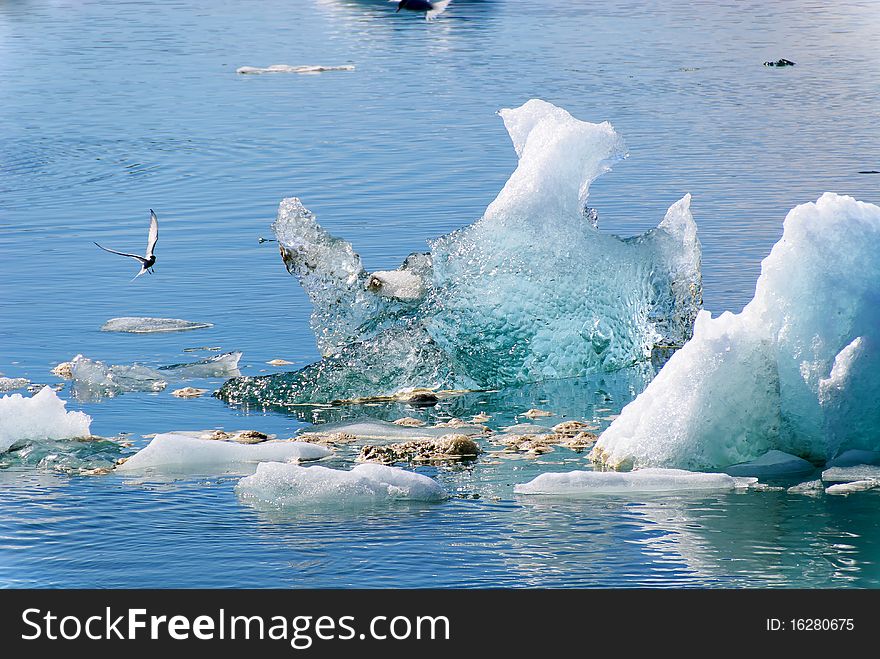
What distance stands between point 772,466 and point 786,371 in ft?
1.87

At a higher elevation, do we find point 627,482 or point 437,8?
point 437,8

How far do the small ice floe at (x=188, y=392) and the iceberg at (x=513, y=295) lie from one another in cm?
18

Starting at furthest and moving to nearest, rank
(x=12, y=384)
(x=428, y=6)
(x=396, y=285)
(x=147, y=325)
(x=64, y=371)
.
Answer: (x=428, y=6), (x=147, y=325), (x=396, y=285), (x=64, y=371), (x=12, y=384)

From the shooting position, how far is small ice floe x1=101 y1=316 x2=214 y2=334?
12.6 metres

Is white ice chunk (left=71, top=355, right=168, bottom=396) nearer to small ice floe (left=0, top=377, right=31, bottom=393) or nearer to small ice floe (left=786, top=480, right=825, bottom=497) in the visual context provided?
small ice floe (left=0, top=377, right=31, bottom=393)

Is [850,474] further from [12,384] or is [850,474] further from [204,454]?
[12,384]

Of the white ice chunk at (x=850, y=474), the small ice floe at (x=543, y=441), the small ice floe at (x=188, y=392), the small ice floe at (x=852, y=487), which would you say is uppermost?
the white ice chunk at (x=850, y=474)

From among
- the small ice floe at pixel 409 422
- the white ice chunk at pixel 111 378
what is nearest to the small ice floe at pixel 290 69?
the white ice chunk at pixel 111 378

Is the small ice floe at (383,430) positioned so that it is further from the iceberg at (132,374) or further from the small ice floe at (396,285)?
the small ice floe at (396,285)

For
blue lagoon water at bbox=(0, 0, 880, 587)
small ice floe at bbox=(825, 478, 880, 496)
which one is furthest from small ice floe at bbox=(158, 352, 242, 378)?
small ice floe at bbox=(825, 478, 880, 496)

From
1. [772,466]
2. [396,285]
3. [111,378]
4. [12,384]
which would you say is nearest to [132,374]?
[111,378]

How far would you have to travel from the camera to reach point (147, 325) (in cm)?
1267

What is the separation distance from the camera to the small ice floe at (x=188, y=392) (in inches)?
422
